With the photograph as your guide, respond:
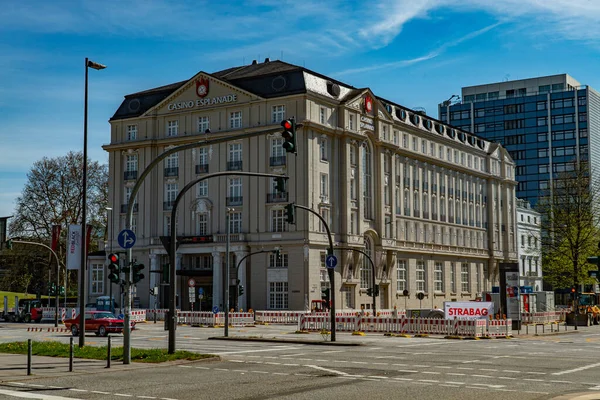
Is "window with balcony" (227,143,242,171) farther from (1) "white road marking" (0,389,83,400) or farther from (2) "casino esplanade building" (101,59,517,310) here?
(1) "white road marking" (0,389,83,400)

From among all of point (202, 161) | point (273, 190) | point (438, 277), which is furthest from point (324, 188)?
point (438, 277)

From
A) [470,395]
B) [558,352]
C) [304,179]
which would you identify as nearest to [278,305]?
[304,179]

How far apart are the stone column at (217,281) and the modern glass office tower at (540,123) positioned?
307ft

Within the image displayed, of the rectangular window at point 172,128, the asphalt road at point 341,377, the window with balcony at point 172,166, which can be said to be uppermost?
the rectangular window at point 172,128

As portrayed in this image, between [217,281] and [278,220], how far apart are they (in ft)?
25.0

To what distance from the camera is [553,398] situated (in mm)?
15000

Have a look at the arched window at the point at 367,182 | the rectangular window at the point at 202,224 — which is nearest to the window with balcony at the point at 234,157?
the rectangular window at the point at 202,224

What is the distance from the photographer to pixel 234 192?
7150 centimetres

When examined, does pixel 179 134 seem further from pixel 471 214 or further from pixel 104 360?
pixel 104 360

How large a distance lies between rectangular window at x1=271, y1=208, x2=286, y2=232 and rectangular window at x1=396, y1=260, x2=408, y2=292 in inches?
680

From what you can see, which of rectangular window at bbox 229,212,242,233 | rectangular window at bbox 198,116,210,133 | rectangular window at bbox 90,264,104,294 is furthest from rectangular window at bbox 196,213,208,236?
rectangular window at bbox 90,264,104,294

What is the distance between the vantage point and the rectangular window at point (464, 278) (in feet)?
307

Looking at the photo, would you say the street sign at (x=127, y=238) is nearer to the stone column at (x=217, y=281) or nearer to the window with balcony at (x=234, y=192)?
the stone column at (x=217, y=281)

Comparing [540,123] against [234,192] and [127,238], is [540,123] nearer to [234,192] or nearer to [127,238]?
[234,192]
